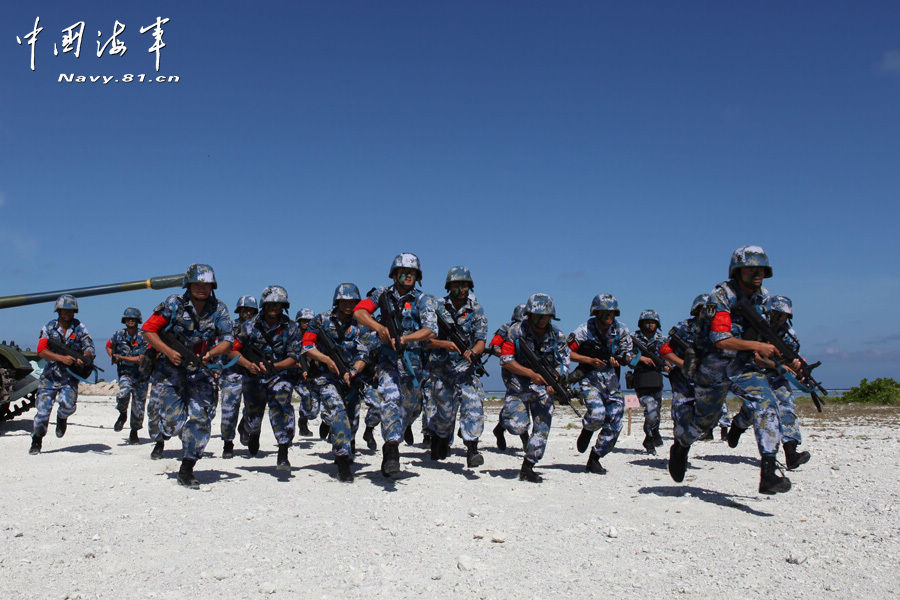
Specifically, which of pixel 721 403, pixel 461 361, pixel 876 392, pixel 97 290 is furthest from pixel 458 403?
pixel 876 392

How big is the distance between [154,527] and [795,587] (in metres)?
4.54

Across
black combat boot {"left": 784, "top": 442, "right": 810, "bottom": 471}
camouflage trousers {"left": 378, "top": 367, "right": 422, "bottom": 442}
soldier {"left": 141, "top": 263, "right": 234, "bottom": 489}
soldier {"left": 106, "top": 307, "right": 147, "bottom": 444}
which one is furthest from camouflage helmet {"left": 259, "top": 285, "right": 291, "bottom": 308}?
black combat boot {"left": 784, "top": 442, "right": 810, "bottom": 471}

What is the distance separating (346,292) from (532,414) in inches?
112

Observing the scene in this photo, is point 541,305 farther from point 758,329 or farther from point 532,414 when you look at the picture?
point 758,329

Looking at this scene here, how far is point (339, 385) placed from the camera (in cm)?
766

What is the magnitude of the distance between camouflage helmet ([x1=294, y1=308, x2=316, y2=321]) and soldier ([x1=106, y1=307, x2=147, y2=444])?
295 centimetres

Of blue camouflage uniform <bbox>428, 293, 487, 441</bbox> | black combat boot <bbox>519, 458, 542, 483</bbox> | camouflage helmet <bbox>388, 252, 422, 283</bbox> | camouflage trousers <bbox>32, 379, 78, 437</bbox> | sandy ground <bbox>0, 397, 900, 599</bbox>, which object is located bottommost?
sandy ground <bbox>0, 397, 900, 599</bbox>

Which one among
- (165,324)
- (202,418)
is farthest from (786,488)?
(165,324)

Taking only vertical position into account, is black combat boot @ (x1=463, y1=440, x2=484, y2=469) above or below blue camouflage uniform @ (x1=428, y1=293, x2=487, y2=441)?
below

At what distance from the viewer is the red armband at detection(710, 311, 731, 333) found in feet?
19.5

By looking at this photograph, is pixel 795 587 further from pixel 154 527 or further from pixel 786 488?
pixel 154 527

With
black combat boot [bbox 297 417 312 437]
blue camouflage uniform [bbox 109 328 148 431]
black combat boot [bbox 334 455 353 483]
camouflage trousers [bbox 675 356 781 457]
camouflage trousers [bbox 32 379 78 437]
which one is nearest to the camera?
camouflage trousers [bbox 675 356 781 457]

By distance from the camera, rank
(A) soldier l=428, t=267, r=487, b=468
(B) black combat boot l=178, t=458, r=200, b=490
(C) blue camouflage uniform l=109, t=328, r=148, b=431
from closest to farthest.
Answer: (B) black combat boot l=178, t=458, r=200, b=490 → (A) soldier l=428, t=267, r=487, b=468 → (C) blue camouflage uniform l=109, t=328, r=148, b=431

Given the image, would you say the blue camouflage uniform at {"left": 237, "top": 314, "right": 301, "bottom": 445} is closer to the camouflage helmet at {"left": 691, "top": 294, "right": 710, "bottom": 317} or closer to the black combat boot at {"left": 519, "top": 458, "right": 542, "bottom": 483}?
the black combat boot at {"left": 519, "top": 458, "right": 542, "bottom": 483}
